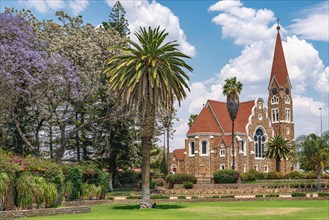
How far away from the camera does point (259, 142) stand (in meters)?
88.1

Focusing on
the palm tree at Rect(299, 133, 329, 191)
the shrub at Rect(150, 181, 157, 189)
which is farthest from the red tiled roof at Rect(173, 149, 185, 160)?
the palm tree at Rect(299, 133, 329, 191)

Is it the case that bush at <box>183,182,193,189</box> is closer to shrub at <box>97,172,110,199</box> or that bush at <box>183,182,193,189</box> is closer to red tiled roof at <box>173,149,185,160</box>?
shrub at <box>97,172,110,199</box>

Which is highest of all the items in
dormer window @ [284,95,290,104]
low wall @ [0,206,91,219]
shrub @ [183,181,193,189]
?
dormer window @ [284,95,290,104]

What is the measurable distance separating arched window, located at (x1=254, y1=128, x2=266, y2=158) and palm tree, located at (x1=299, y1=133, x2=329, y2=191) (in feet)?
125

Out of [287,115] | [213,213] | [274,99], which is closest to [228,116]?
[274,99]

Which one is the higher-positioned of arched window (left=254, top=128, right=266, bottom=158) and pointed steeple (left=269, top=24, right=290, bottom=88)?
pointed steeple (left=269, top=24, right=290, bottom=88)

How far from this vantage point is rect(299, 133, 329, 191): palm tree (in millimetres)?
47500

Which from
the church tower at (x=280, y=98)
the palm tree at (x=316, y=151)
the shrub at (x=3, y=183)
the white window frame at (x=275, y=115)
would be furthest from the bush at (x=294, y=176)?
the shrub at (x=3, y=183)

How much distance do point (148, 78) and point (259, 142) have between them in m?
58.1

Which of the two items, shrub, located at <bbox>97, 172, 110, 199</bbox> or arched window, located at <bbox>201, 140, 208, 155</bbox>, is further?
arched window, located at <bbox>201, 140, 208, 155</bbox>

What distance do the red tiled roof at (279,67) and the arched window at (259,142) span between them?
37.7 feet

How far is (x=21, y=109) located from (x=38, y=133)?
275 inches

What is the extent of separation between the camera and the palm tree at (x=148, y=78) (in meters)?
33.3

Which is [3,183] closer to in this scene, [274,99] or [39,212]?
[39,212]
